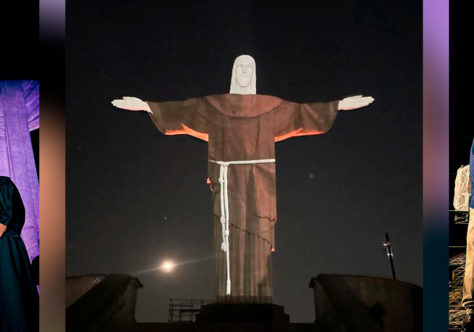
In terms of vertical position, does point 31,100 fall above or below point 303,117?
above

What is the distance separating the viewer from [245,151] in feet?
19.5

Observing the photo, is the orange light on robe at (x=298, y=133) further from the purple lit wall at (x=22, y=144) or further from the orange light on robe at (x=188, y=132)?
the purple lit wall at (x=22, y=144)

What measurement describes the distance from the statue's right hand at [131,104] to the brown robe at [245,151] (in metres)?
0.06

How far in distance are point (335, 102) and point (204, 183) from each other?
1135 mm

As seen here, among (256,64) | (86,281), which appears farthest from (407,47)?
(86,281)

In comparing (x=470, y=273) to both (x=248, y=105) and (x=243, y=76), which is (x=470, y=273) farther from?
(x=243, y=76)

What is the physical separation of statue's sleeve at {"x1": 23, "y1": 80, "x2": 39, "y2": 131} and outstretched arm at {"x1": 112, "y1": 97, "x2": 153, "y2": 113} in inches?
21.5

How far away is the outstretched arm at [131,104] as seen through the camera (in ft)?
19.7

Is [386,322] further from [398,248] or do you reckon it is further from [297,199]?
[297,199]

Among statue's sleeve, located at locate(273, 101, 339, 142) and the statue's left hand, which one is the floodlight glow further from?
the statue's left hand

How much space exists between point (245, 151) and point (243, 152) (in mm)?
16

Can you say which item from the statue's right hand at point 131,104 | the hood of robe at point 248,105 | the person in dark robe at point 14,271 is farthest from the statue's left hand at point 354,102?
the person in dark robe at point 14,271

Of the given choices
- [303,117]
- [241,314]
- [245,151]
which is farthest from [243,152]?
[241,314]

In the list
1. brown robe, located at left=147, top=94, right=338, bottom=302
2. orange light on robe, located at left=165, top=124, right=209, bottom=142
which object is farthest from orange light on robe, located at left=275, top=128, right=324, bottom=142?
orange light on robe, located at left=165, top=124, right=209, bottom=142
